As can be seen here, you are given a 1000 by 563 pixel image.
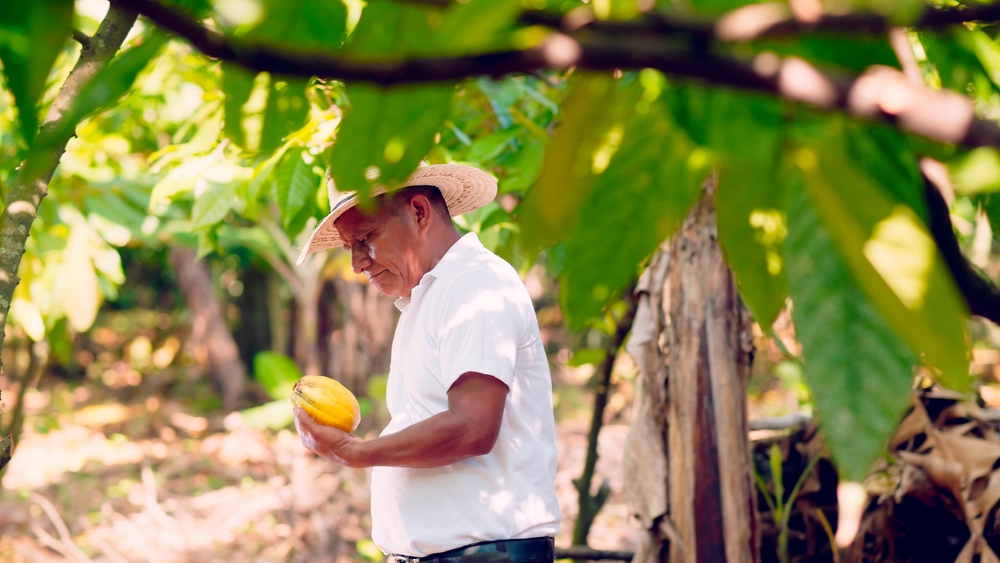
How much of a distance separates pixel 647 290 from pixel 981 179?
5.89 feet

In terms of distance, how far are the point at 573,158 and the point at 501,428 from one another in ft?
4.09

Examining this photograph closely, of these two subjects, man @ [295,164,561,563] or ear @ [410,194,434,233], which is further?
ear @ [410,194,434,233]

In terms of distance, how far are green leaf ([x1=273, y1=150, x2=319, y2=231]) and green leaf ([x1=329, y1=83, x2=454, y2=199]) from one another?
1219mm

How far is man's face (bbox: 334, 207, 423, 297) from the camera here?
165cm

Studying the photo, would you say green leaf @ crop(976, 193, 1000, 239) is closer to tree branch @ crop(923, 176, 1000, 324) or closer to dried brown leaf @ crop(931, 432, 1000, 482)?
tree branch @ crop(923, 176, 1000, 324)

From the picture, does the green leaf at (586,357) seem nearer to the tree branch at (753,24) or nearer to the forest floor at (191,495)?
the forest floor at (191,495)

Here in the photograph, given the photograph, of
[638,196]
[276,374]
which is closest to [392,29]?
[638,196]

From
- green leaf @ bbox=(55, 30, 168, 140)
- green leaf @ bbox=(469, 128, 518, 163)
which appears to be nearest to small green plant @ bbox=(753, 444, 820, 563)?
green leaf @ bbox=(469, 128, 518, 163)

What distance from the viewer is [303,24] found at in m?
0.43

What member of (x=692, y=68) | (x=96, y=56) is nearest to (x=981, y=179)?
(x=692, y=68)

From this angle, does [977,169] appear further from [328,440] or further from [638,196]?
[328,440]

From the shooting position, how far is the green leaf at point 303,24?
397 millimetres

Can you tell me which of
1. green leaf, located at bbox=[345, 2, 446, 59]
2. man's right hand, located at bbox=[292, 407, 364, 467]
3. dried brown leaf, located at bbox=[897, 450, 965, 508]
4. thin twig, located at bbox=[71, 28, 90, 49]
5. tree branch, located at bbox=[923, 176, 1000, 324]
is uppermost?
thin twig, located at bbox=[71, 28, 90, 49]

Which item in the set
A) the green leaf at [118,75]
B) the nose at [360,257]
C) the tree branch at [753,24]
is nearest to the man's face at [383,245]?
the nose at [360,257]
